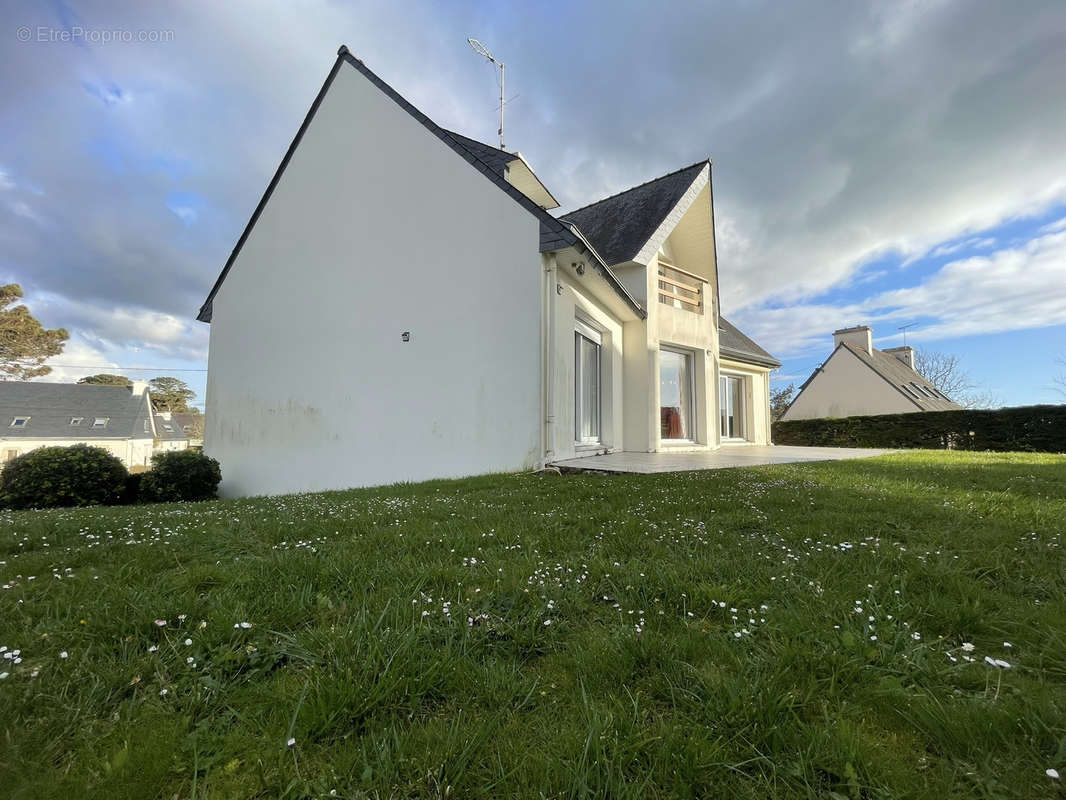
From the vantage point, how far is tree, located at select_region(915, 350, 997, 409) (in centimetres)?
3500

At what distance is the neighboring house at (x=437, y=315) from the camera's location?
25.3 ft

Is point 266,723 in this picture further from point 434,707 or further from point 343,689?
point 434,707

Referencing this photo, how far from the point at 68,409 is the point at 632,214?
3923 cm

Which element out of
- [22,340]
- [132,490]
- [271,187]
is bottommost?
[132,490]

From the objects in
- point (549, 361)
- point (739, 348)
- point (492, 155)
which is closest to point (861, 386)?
point (739, 348)

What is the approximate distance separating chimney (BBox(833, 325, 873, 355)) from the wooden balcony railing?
830 inches

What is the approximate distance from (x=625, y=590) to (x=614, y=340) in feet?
28.3

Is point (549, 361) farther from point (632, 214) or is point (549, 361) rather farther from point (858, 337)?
point (858, 337)

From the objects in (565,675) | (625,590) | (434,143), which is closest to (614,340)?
(434,143)

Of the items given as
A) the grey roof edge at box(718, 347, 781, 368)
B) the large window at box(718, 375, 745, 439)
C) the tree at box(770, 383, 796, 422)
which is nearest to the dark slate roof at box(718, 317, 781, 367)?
the grey roof edge at box(718, 347, 781, 368)

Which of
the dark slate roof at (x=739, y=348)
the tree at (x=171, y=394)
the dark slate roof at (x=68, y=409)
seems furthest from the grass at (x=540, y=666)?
the tree at (x=171, y=394)

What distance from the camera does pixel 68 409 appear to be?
30031mm

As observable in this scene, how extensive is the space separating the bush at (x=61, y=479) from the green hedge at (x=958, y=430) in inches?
906

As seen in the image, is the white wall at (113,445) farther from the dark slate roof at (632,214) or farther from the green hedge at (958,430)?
the green hedge at (958,430)
